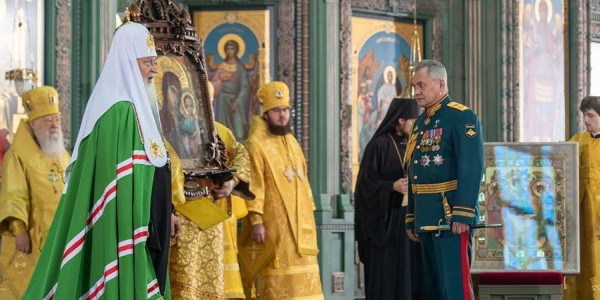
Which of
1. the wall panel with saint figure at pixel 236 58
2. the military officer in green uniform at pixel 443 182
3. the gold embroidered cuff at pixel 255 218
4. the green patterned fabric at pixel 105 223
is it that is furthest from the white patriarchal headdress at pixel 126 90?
the wall panel with saint figure at pixel 236 58

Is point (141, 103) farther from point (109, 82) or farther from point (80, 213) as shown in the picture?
point (80, 213)

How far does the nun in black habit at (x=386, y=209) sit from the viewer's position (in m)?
9.16

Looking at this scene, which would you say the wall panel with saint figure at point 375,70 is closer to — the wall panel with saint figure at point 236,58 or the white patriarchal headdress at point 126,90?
the wall panel with saint figure at point 236,58

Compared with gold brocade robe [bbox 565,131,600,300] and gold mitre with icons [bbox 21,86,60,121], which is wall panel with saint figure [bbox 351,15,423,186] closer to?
gold brocade robe [bbox 565,131,600,300]

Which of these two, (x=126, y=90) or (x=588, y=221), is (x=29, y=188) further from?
(x=588, y=221)

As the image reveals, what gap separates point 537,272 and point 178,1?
414cm

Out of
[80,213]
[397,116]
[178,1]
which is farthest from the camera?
[178,1]

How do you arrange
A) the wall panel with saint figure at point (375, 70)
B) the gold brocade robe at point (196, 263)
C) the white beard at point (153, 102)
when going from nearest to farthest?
the white beard at point (153, 102)
the gold brocade robe at point (196, 263)
the wall panel with saint figure at point (375, 70)

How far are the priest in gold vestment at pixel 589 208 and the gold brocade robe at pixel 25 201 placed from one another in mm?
4420

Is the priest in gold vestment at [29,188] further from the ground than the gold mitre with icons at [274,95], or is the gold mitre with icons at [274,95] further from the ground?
the gold mitre with icons at [274,95]

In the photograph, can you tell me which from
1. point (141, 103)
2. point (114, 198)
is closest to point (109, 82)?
point (141, 103)

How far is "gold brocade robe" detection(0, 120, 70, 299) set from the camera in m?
7.83

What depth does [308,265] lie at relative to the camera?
9445mm

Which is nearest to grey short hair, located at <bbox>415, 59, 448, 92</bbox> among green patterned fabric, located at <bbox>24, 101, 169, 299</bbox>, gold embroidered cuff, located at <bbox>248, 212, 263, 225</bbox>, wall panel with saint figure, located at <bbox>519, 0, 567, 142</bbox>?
green patterned fabric, located at <bbox>24, 101, 169, 299</bbox>
